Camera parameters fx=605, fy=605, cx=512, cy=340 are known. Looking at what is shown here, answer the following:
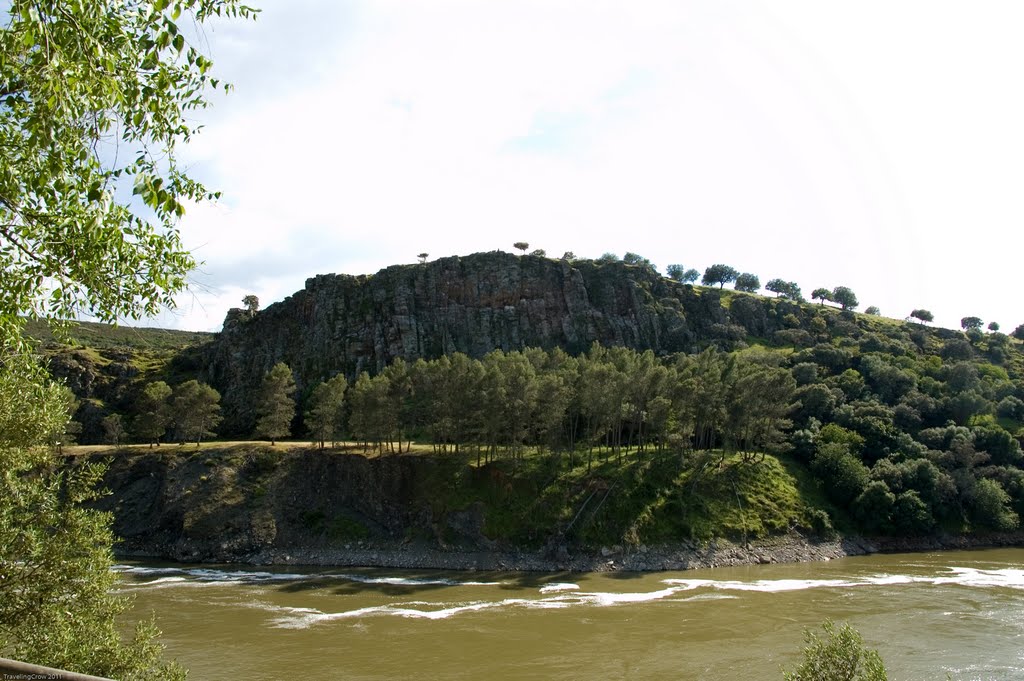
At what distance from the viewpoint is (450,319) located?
129 m

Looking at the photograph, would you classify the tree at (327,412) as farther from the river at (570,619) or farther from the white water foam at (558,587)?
the white water foam at (558,587)

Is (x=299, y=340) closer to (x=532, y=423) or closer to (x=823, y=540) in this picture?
(x=532, y=423)

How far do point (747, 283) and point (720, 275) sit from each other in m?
8.63

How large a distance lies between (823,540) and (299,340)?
333 feet

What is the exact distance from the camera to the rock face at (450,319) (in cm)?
12300

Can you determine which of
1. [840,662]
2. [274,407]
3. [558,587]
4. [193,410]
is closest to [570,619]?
[558,587]

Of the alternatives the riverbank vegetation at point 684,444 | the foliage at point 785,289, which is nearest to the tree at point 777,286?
the foliage at point 785,289

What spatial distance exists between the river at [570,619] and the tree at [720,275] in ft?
408

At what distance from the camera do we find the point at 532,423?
2827 inches

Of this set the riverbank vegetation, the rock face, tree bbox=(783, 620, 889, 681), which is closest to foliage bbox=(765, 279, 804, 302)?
the rock face

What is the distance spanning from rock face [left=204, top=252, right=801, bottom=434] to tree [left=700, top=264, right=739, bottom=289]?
3660cm

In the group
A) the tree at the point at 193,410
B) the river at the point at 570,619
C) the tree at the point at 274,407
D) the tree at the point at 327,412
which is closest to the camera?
the river at the point at 570,619

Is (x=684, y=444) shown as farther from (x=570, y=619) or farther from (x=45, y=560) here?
(x=45, y=560)

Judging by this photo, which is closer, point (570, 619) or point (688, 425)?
point (570, 619)
